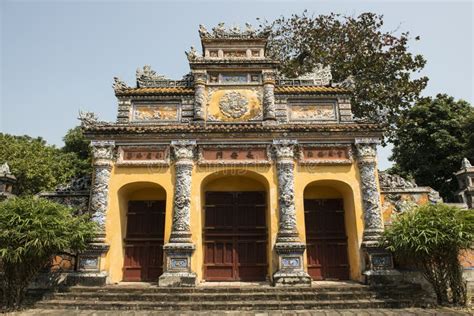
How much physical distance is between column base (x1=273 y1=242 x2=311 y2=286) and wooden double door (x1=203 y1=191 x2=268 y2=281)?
3.91ft

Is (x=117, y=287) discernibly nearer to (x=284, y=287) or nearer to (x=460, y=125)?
(x=284, y=287)

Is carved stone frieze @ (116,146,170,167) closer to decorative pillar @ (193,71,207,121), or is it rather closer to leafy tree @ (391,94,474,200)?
decorative pillar @ (193,71,207,121)

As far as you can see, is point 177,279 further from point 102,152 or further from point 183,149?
point 102,152

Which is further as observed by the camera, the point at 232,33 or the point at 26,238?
the point at 232,33

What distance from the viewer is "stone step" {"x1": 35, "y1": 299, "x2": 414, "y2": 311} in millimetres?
8484

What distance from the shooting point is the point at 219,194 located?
38.6ft

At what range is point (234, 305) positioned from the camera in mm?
8484

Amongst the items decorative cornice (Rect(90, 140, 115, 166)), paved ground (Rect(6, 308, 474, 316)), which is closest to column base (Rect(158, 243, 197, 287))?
paved ground (Rect(6, 308, 474, 316))

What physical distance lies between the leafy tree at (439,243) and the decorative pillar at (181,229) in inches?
221

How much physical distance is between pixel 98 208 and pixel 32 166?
1103 cm

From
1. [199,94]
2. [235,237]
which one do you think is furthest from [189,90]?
[235,237]

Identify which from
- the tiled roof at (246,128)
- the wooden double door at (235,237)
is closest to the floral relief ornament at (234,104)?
the tiled roof at (246,128)

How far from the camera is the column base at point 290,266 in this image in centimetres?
966

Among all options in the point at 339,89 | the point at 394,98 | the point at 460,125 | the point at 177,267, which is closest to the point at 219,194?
the point at 177,267
